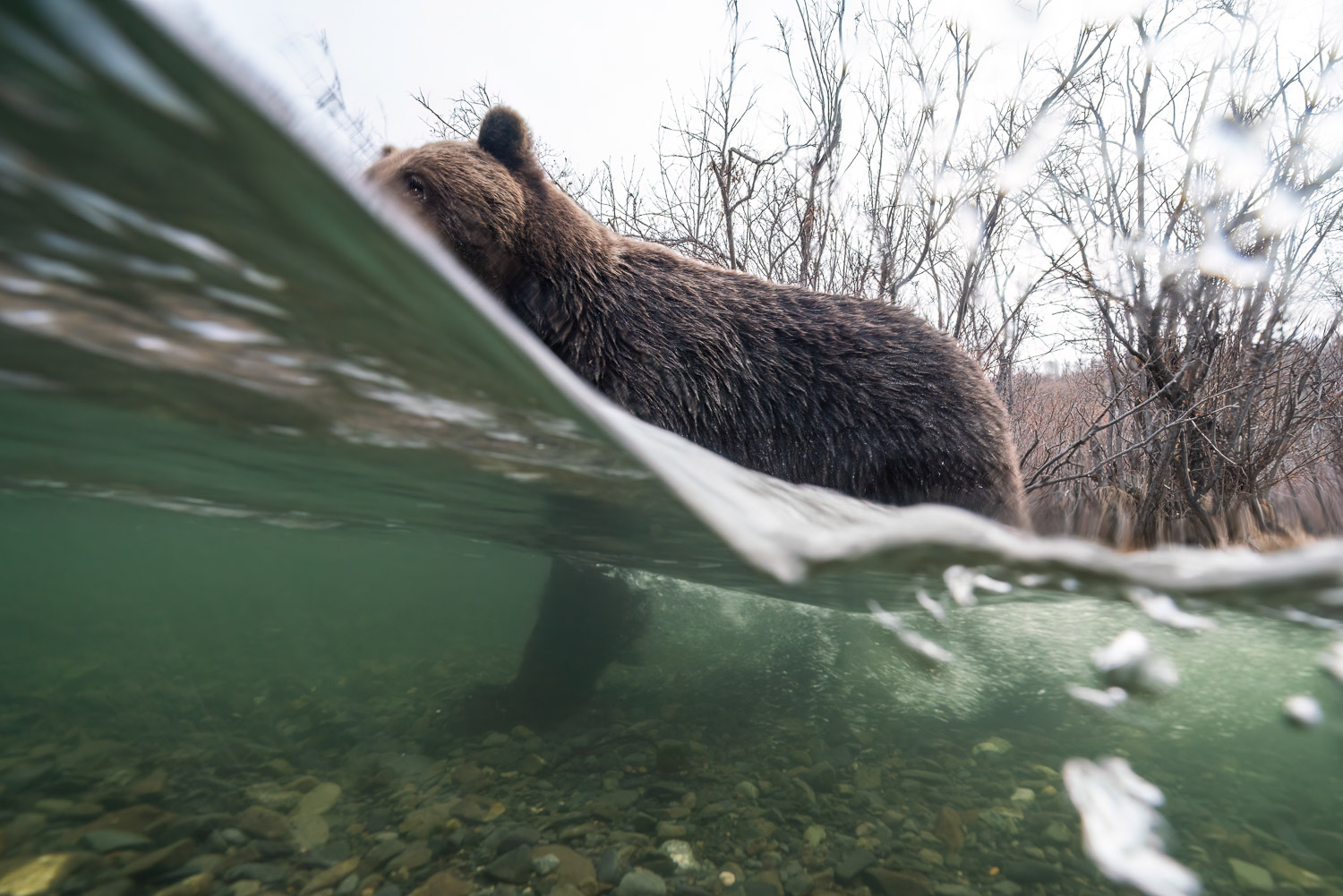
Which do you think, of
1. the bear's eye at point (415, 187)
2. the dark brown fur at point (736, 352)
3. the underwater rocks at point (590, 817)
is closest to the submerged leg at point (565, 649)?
the underwater rocks at point (590, 817)

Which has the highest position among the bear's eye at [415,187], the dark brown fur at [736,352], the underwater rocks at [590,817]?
the bear's eye at [415,187]

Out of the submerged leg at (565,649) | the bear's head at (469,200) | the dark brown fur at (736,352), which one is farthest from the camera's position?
the submerged leg at (565,649)

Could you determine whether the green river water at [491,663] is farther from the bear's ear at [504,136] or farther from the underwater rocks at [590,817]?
the bear's ear at [504,136]

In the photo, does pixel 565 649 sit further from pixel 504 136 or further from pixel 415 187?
pixel 504 136

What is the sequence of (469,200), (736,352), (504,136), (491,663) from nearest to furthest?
(736,352)
(469,200)
(504,136)
(491,663)

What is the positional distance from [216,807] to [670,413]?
2450mm

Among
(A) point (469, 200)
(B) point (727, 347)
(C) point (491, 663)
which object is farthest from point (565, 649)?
(A) point (469, 200)

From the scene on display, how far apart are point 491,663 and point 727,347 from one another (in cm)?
426

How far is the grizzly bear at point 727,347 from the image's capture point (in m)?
2.90

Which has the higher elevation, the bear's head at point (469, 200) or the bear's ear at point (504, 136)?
the bear's ear at point (504, 136)

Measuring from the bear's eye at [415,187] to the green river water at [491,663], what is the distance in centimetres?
140

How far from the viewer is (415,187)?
3.15 meters

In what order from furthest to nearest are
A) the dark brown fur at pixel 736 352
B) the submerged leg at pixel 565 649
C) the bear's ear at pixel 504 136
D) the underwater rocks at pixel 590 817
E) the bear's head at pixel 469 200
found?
the submerged leg at pixel 565 649, the bear's ear at pixel 504 136, the bear's head at pixel 469 200, the dark brown fur at pixel 736 352, the underwater rocks at pixel 590 817

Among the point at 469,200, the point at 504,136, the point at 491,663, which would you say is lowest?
the point at 491,663
